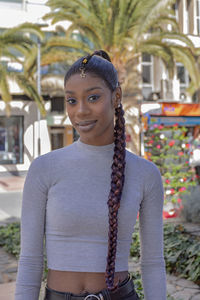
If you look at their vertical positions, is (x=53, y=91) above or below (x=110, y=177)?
above

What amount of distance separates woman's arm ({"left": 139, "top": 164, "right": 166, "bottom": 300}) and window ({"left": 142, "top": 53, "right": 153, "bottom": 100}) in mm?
24543

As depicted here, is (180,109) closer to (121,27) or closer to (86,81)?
(121,27)

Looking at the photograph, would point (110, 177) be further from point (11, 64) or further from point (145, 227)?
point (11, 64)

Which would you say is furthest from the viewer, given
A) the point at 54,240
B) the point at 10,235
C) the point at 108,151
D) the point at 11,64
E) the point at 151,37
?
the point at 11,64

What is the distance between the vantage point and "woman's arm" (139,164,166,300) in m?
1.62

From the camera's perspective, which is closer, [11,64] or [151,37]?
[151,37]

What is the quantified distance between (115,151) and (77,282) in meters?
0.51

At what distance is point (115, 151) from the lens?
161 cm

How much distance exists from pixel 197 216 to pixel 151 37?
10661 millimetres

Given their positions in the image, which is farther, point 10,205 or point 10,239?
point 10,205

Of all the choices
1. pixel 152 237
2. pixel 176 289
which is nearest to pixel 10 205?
pixel 176 289

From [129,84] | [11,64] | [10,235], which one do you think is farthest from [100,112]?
[129,84]

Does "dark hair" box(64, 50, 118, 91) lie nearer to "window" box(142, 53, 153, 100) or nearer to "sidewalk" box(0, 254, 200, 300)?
"sidewalk" box(0, 254, 200, 300)

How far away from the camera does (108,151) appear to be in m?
1.63
